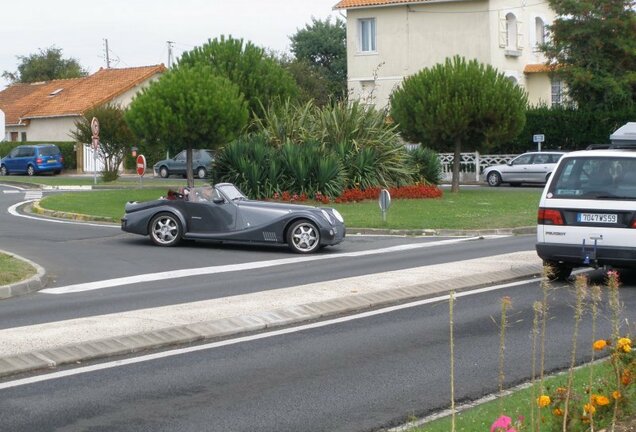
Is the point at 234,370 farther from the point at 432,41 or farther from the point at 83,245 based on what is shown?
the point at 432,41

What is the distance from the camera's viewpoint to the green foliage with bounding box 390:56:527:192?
35.7m

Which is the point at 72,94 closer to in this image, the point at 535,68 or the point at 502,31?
the point at 502,31

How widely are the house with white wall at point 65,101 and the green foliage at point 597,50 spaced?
25.5 meters

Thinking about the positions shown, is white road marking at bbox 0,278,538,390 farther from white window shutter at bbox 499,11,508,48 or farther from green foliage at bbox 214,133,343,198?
white window shutter at bbox 499,11,508,48

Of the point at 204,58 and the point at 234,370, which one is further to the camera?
the point at 204,58

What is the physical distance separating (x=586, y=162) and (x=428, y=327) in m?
4.18

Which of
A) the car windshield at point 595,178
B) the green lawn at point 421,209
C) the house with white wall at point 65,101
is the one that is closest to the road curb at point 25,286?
the car windshield at point 595,178

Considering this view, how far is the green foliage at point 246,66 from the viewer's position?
126 ft

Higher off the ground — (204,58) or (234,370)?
(204,58)

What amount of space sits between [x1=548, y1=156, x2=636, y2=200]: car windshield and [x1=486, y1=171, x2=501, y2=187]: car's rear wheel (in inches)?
1255

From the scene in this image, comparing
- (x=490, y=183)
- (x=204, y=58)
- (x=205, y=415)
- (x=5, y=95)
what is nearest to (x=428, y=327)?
(x=205, y=415)

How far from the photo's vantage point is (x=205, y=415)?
7.66m

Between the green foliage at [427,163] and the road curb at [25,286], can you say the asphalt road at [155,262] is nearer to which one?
the road curb at [25,286]

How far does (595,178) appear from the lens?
1416 centimetres
